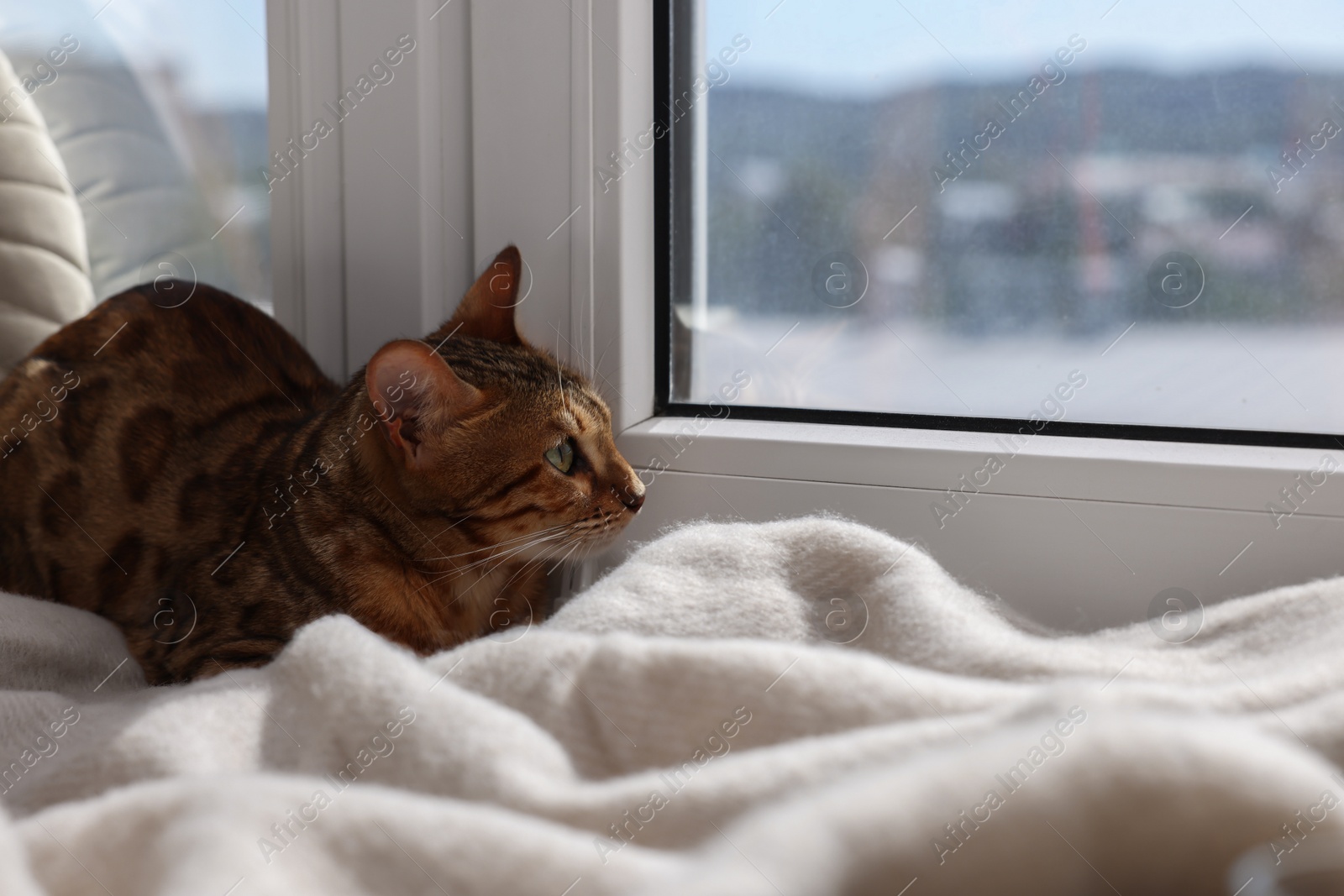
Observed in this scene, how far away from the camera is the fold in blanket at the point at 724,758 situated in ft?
1.32

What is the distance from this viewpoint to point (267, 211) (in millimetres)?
1263

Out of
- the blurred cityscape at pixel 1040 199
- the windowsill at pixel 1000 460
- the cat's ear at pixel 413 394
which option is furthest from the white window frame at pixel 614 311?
the cat's ear at pixel 413 394

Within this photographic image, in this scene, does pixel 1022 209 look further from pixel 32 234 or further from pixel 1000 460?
pixel 32 234

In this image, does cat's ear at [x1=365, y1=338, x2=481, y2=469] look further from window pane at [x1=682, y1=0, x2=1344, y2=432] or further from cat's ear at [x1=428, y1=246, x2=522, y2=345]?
window pane at [x1=682, y1=0, x2=1344, y2=432]

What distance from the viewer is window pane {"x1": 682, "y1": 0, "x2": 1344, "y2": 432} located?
0.93 metres

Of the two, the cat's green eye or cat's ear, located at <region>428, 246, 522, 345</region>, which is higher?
cat's ear, located at <region>428, 246, 522, 345</region>

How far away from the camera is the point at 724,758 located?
512mm

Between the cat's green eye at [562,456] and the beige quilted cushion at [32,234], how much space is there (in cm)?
79

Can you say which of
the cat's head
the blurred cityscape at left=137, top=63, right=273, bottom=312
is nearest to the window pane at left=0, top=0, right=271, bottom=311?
the blurred cityscape at left=137, top=63, right=273, bottom=312

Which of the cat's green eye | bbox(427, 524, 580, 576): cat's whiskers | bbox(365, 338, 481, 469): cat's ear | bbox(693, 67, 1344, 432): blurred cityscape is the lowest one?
bbox(427, 524, 580, 576): cat's whiskers

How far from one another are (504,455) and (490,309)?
0.70 feet

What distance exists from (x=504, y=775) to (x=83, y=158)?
4.00 feet

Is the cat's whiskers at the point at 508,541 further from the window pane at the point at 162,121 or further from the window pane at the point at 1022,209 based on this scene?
the window pane at the point at 162,121

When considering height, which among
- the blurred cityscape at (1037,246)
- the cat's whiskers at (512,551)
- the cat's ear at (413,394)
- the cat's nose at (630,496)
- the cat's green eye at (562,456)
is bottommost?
the cat's whiskers at (512,551)
